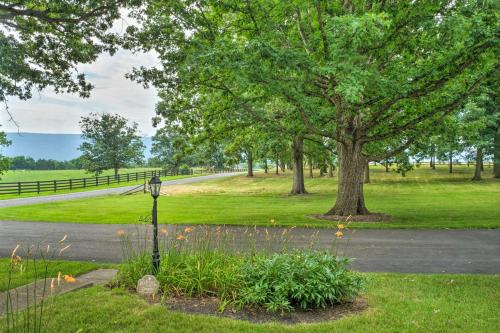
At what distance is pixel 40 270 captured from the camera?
789 cm

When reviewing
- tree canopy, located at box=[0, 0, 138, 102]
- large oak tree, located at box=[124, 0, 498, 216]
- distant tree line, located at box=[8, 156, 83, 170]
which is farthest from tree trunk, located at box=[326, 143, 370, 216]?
distant tree line, located at box=[8, 156, 83, 170]

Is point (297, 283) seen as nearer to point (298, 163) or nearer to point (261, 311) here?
point (261, 311)

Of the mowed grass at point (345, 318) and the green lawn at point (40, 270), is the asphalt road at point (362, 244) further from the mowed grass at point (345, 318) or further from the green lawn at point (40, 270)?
the mowed grass at point (345, 318)

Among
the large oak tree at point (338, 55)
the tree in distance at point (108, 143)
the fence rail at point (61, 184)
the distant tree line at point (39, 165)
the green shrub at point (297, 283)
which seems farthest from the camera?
the distant tree line at point (39, 165)

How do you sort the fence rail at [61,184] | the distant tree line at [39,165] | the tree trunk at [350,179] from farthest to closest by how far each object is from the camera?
the distant tree line at [39,165], the fence rail at [61,184], the tree trunk at [350,179]

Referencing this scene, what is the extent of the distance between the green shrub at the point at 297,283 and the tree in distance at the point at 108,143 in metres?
53.6

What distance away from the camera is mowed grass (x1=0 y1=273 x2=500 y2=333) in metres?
4.89

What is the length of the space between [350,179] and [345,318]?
38.2 feet

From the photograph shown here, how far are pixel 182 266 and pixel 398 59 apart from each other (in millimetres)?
10499

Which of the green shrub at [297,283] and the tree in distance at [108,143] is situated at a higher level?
the tree in distance at [108,143]

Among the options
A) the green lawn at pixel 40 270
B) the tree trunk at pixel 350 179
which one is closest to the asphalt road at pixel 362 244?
the green lawn at pixel 40 270

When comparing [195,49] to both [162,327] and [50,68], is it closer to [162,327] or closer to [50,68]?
[50,68]

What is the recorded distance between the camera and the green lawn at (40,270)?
23.0ft

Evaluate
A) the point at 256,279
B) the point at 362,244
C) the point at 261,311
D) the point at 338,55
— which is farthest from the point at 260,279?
the point at 338,55
